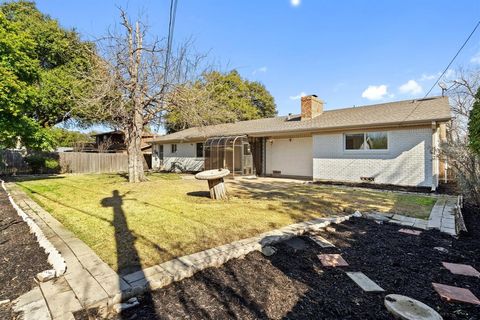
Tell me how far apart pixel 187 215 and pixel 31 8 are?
25.1 m

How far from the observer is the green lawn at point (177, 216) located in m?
3.75

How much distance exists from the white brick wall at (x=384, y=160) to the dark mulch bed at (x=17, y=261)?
1125 centimetres

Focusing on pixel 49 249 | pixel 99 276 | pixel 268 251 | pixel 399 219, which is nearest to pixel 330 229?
pixel 268 251

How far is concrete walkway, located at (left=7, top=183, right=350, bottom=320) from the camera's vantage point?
235 centimetres

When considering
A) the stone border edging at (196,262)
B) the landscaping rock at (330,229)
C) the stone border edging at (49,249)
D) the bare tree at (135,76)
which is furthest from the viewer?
the bare tree at (135,76)

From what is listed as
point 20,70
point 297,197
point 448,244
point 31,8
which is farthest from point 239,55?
point 31,8

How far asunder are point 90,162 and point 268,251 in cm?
2173

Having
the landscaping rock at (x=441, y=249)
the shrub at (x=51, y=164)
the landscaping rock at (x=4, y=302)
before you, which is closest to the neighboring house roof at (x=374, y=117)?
the landscaping rock at (x=441, y=249)

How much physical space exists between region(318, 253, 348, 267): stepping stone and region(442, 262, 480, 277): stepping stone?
1.27 metres

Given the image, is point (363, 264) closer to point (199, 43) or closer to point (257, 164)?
point (199, 43)

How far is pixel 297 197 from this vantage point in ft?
26.5

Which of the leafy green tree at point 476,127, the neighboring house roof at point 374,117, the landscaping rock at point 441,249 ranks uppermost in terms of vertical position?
the neighboring house roof at point 374,117

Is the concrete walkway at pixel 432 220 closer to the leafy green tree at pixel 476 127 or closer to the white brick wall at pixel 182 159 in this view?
the leafy green tree at pixel 476 127

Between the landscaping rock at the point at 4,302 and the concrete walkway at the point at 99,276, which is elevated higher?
the concrete walkway at the point at 99,276
